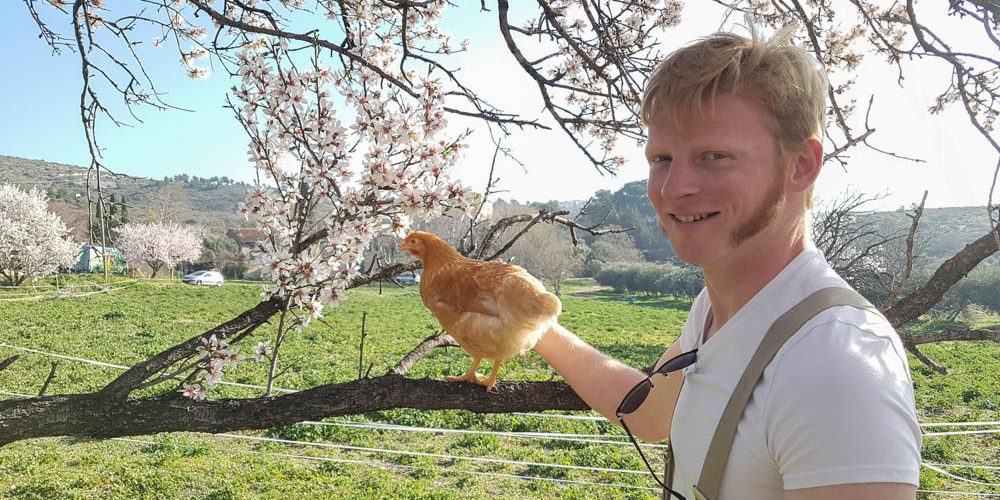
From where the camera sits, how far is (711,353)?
120 centimetres

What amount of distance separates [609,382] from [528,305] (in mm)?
490

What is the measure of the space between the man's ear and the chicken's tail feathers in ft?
4.17

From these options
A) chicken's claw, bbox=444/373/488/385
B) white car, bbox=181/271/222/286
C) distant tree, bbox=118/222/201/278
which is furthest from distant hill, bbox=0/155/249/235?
chicken's claw, bbox=444/373/488/385

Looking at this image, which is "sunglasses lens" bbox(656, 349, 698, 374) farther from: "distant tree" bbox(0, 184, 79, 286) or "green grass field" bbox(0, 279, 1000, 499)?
"distant tree" bbox(0, 184, 79, 286)

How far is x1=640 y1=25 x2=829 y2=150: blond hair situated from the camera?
114 centimetres

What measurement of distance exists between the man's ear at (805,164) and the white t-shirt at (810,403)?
0.15 meters

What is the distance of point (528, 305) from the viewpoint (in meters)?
2.32

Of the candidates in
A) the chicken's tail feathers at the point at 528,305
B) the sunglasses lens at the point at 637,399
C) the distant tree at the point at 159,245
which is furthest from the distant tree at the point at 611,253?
the sunglasses lens at the point at 637,399

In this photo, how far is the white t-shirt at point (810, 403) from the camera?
843 mm

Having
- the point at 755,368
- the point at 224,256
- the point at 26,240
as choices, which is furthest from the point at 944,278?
the point at 224,256

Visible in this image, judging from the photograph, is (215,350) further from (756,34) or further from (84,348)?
(84,348)

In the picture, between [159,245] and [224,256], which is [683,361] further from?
[224,256]

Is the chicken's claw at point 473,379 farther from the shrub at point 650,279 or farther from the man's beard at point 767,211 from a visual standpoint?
the shrub at point 650,279

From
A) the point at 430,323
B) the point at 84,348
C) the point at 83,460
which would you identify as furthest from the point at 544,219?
the point at 430,323
